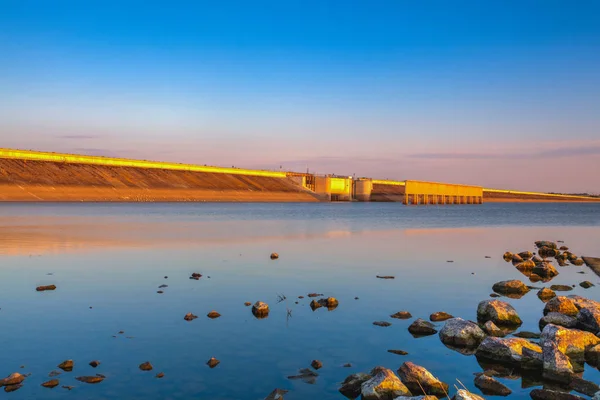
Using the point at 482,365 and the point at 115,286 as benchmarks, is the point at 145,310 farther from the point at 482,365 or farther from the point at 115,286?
the point at 482,365

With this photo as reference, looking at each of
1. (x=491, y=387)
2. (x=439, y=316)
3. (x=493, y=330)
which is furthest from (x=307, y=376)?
(x=439, y=316)

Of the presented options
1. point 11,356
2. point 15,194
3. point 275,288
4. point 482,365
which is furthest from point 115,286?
point 15,194

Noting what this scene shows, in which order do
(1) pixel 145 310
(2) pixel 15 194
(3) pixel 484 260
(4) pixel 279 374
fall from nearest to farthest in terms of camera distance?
(4) pixel 279 374
(1) pixel 145 310
(3) pixel 484 260
(2) pixel 15 194

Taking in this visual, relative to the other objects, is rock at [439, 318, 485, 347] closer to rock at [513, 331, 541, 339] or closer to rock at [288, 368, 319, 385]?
rock at [513, 331, 541, 339]

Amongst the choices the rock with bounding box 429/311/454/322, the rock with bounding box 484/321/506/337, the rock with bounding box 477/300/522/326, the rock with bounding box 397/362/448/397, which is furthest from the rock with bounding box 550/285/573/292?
the rock with bounding box 397/362/448/397

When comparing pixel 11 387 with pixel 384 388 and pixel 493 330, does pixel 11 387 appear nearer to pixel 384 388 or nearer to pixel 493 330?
pixel 384 388

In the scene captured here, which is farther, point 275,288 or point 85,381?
point 275,288

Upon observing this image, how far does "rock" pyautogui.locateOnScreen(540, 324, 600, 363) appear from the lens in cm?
1310

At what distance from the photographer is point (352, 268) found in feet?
93.6

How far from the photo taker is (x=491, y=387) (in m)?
11.1

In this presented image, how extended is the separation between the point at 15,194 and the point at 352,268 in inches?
5140

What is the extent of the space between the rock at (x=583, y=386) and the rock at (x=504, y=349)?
3.97ft

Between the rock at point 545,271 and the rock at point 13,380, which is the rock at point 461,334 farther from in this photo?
the rock at point 545,271

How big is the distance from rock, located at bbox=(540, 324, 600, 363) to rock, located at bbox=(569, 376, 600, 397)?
1485 mm
